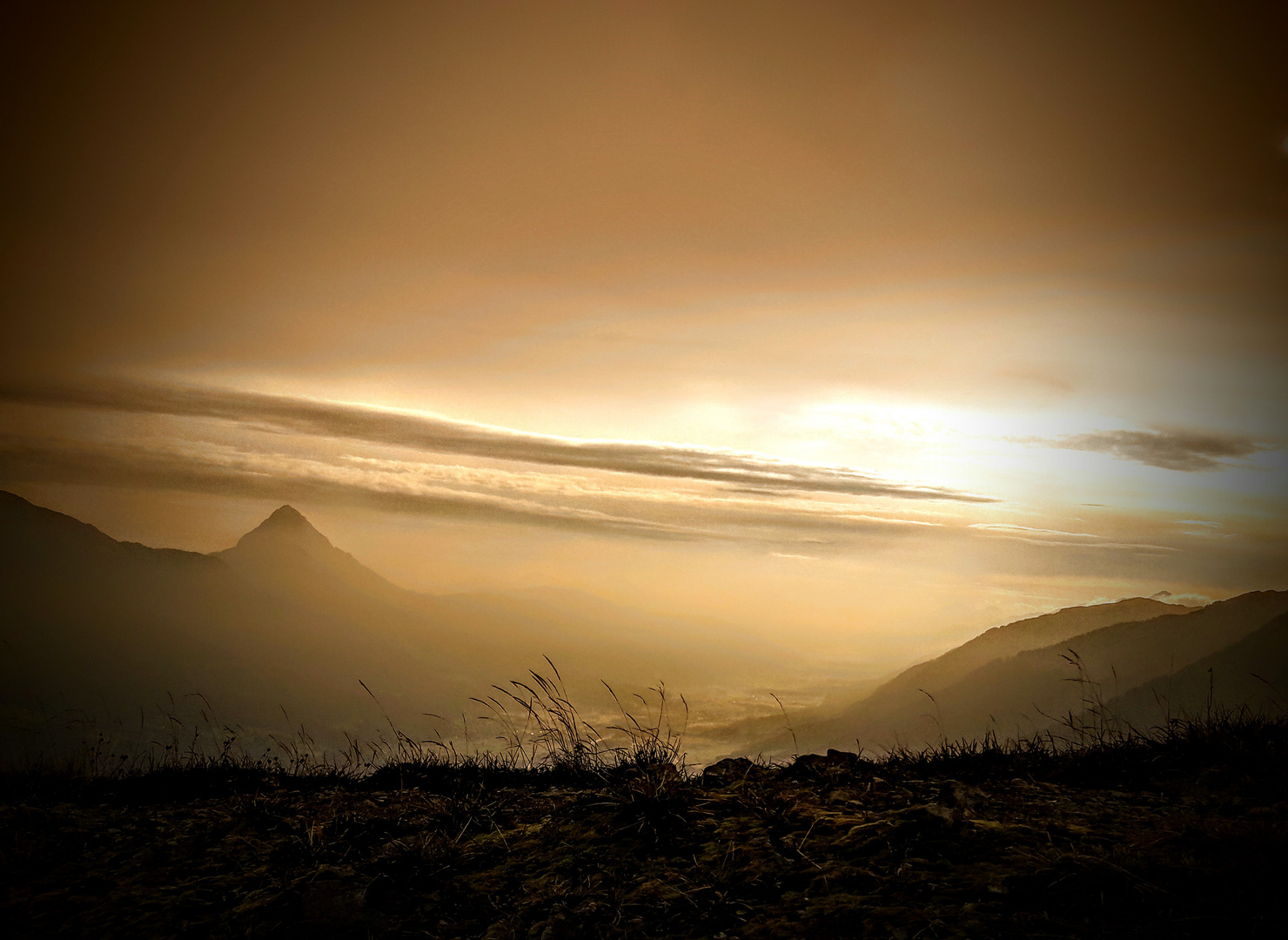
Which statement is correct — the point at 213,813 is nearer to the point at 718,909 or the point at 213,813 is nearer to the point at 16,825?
the point at 16,825

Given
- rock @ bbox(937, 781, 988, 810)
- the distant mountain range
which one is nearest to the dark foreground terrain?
rock @ bbox(937, 781, 988, 810)

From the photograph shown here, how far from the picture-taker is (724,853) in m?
3.57

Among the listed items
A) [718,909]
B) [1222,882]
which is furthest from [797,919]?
[1222,882]

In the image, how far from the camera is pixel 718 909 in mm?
3031

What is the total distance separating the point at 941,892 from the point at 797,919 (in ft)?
→ 2.14

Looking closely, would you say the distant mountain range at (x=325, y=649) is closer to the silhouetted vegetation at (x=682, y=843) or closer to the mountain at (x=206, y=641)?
the mountain at (x=206, y=641)

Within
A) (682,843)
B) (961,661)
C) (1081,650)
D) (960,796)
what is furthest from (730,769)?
(961,661)

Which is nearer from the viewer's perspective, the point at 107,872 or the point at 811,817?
the point at 811,817

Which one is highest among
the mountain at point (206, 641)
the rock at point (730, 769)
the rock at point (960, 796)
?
A: the rock at point (960, 796)

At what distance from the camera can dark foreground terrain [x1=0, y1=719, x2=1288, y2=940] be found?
2.76 meters

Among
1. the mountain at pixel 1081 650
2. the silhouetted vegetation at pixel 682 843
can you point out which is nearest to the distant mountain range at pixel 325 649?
the mountain at pixel 1081 650

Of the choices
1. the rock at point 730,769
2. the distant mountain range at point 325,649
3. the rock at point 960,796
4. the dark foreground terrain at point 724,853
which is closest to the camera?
the dark foreground terrain at point 724,853

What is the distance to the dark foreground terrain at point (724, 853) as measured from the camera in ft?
9.05

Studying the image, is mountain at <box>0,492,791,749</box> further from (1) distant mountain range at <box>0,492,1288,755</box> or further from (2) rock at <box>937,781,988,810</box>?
(2) rock at <box>937,781,988,810</box>
